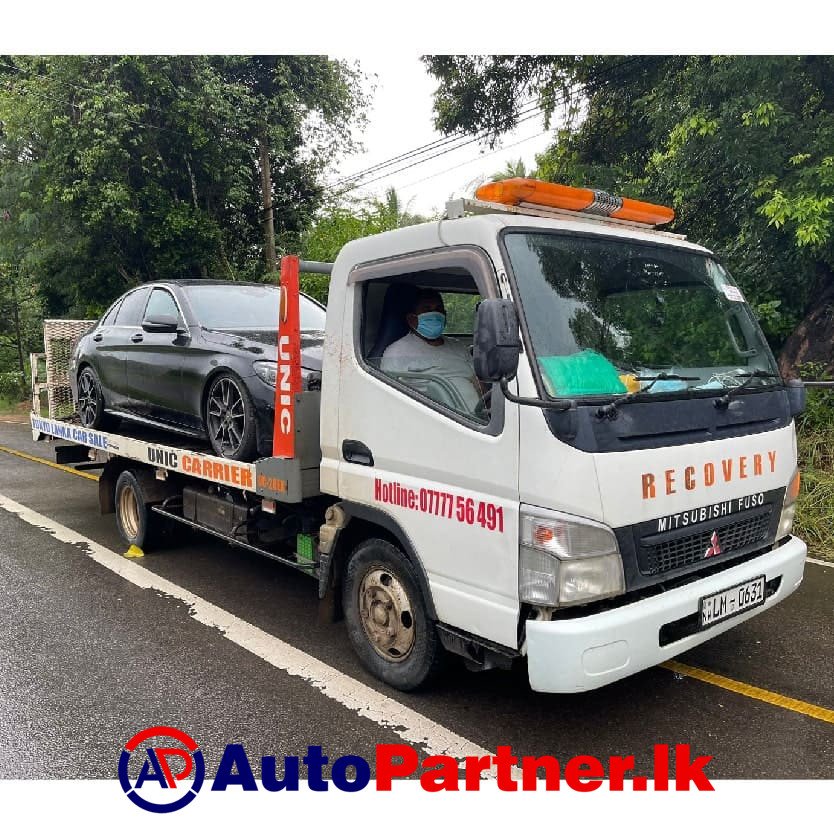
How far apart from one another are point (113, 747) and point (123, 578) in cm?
248

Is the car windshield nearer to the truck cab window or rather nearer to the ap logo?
the truck cab window

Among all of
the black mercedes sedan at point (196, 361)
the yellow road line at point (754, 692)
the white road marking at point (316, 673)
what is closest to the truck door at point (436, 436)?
the white road marking at point (316, 673)

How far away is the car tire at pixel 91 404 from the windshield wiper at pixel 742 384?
5.37 meters

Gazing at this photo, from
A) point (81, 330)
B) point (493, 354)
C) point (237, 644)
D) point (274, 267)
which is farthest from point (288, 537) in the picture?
point (274, 267)

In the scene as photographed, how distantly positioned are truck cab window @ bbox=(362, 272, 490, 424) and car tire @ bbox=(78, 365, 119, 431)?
156 inches

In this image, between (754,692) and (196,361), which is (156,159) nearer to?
(196,361)

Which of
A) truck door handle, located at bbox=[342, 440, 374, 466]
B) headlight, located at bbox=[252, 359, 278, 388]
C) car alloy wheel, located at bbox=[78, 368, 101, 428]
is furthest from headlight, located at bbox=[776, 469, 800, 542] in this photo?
car alloy wheel, located at bbox=[78, 368, 101, 428]

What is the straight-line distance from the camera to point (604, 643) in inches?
108

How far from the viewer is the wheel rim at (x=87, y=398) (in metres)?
6.90

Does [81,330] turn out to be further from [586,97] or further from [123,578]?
[586,97]

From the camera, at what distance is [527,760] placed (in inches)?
121

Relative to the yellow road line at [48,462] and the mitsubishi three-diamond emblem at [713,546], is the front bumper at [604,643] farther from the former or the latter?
the yellow road line at [48,462]

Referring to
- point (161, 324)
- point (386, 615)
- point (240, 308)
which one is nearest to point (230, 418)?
point (161, 324)

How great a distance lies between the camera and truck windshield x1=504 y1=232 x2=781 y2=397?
9.84 feet
